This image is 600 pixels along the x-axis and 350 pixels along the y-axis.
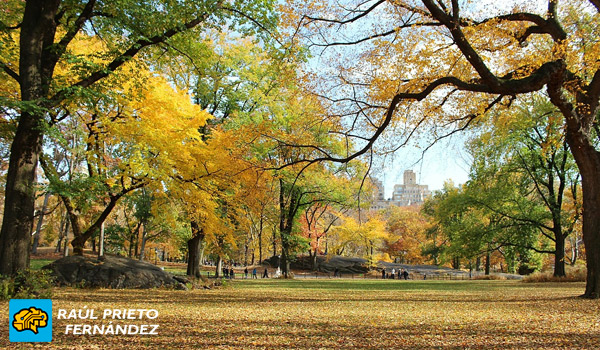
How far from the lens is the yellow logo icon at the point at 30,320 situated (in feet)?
17.3

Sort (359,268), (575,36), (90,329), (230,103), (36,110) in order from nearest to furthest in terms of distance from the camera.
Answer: (90,329) → (36,110) → (575,36) → (230,103) → (359,268)

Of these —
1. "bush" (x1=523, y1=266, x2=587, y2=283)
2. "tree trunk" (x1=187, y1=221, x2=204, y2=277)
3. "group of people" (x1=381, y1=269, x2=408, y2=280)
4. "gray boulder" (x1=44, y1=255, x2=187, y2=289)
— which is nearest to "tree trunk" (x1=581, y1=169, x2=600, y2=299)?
"bush" (x1=523, y1=266, x2=587, y2=283)

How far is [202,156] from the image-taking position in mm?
13391

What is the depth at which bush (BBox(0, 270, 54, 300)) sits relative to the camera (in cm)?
753

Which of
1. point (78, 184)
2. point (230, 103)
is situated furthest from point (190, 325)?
point (230, 103)

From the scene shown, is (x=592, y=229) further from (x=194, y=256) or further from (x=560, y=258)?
(x=194, y=256)

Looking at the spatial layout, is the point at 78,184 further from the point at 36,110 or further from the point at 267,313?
the point at 267,313

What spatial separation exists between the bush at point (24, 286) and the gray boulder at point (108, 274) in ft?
14.1

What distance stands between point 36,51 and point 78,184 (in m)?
3.38

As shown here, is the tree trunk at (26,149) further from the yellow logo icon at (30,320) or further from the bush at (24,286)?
the yellow logo icon at (30,320)

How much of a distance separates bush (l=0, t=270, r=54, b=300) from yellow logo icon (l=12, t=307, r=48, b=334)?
146cm

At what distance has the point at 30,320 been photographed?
562cm
